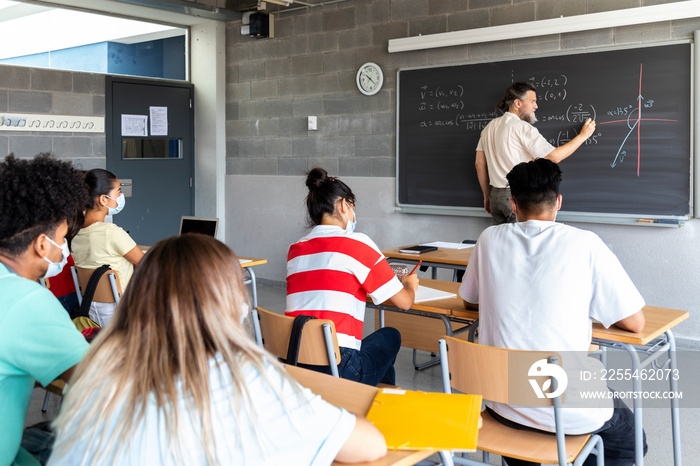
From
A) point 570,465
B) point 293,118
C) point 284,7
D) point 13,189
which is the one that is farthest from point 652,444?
point 284,7

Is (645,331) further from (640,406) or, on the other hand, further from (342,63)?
(342,63)

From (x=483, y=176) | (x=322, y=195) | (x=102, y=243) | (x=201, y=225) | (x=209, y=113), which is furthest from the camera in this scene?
(x=209, y=113)

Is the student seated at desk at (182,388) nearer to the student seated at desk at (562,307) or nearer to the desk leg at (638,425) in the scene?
the student seated at desk at (562,307)

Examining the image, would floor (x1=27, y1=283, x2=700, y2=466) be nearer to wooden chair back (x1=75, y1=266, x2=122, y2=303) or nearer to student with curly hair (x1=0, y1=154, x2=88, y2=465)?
wooden chair back (x1=75, y1=266, x2=122, y2=303)

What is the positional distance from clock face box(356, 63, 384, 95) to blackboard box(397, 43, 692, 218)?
0.70 ft

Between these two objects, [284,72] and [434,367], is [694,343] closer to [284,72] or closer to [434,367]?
[434,367]

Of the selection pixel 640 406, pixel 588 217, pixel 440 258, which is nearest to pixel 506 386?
pixel 640 406

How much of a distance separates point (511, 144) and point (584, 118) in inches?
21.3

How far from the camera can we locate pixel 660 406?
133 inches

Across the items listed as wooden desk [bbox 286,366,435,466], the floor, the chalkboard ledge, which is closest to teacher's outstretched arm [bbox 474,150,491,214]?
the chalkboard ledge

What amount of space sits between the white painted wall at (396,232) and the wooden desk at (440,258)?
144 cm

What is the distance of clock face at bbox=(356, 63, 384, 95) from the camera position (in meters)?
5.78

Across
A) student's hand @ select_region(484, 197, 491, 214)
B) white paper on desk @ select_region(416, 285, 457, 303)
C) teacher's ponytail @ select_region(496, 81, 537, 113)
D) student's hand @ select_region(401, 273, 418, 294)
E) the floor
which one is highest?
teacher's ponytail @ select_region(496, 81, 537, 113)

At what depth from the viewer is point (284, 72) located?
6586 millimetres
